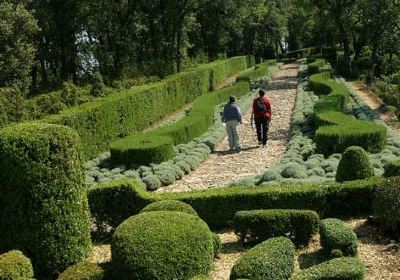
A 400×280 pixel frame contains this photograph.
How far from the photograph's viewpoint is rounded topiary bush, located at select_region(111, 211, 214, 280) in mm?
6785

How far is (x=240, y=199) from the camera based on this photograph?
9.91 metres

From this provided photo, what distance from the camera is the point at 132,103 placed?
845 inches

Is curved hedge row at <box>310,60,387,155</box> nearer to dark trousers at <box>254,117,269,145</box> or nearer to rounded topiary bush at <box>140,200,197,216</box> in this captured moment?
dark trousers at <box>254,117,269,145</box>

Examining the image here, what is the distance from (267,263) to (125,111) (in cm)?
1442

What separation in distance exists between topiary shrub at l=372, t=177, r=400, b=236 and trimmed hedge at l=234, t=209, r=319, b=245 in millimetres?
1021

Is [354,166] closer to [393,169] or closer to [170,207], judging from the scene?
[393,169]

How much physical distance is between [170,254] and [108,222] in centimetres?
356

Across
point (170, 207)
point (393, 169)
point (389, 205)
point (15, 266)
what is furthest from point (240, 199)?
point (15, 266)

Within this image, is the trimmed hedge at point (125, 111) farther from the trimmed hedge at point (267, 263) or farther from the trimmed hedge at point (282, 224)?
the trimmed hedge at point (267, 263)

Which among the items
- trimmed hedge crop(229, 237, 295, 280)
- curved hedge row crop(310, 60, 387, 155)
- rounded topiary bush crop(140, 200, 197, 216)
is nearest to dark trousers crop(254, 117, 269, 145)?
curved hedge row crop(310, 60, 387, 155)

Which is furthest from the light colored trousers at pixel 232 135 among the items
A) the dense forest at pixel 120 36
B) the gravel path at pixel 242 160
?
the dense forest at pixel 120 36

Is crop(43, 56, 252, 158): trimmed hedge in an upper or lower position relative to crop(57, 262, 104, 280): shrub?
upper

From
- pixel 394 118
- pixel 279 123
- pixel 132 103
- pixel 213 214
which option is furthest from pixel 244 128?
pixel 213 214

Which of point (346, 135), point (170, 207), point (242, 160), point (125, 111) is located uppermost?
point (125, 111)
